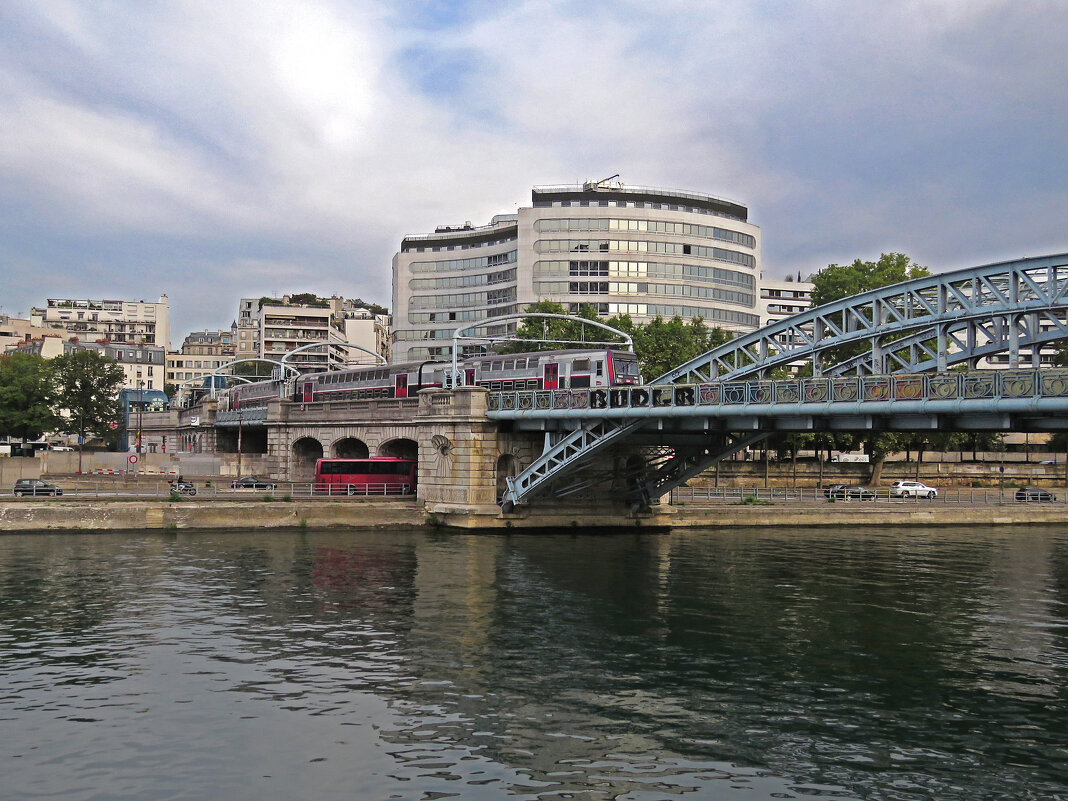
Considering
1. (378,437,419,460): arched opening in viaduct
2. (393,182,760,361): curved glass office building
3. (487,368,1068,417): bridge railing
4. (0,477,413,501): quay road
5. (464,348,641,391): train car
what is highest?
(393,182,760,361): curved glass office building

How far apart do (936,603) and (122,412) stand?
414ft

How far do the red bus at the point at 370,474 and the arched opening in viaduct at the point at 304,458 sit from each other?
→ 31.7 ft

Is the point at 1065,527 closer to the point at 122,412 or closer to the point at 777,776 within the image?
the point at 777,776

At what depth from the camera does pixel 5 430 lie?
108 m

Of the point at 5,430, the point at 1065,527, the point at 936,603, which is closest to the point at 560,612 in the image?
the point at 936,603

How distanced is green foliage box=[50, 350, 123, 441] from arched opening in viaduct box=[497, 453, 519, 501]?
7227 centimetres

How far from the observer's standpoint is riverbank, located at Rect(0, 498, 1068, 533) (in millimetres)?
51500

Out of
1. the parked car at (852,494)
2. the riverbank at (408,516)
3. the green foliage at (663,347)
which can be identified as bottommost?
the riverbank at (408,516)

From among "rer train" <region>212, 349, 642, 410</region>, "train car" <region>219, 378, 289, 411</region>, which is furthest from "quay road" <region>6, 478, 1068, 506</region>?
"train car" <region>219, 378, 289, 411</region>

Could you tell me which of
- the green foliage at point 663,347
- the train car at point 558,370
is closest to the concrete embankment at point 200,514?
the train car at point 558,370

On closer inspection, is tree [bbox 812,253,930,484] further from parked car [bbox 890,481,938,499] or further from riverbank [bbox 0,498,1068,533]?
riverbank [bbox 0,498,1068,533]

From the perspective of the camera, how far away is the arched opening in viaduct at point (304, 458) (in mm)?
76438

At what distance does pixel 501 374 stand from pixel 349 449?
19.5 meters

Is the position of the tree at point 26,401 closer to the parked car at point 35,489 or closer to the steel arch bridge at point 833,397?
the parked car at point 35,489
